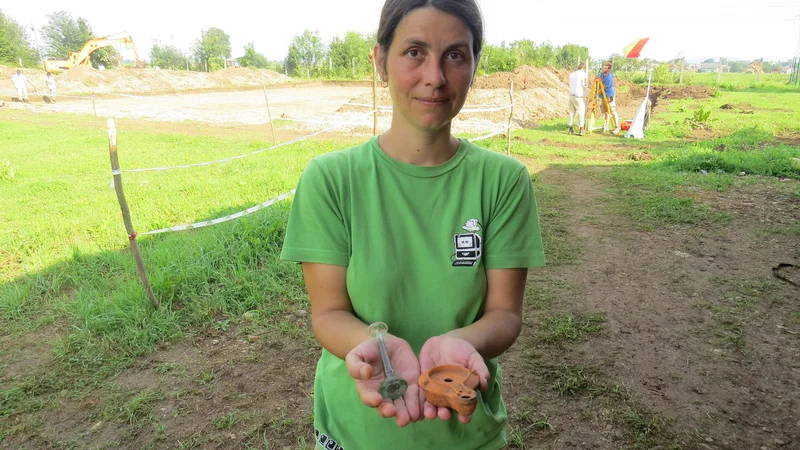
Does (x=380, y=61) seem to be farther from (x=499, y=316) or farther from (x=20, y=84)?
(x=20, y=84)

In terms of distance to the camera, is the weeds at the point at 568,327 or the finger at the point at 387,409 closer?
the finger at the point at 387,409

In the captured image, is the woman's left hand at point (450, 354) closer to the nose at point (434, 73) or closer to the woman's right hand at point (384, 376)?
the woman's right hand at point (384, 376)

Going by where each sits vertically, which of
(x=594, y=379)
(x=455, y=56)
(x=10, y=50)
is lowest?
(x=594, y=379)

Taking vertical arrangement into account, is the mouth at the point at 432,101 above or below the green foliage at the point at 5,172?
above

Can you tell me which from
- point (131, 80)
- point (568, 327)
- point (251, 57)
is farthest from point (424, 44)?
point (251, 57)

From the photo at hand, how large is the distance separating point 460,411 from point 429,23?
2.97 feet

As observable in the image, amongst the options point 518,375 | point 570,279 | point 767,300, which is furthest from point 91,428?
point 767,300

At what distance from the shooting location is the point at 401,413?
3.51 ft

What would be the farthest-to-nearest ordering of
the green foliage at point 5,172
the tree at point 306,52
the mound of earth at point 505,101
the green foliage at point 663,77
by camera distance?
the tree at point 306,52
the green foliage at point 663,77
the mound of earth at point 505,101
the green foliage at point 5,172

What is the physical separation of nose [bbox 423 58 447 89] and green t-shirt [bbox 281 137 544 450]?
0.68 feet

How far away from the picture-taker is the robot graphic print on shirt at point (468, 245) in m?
1.28

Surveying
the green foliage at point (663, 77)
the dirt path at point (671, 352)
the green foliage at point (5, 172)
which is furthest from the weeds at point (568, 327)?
the green foliage at point (663, 77)

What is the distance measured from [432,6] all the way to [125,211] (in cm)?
378

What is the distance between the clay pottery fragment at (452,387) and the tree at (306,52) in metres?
56.5
